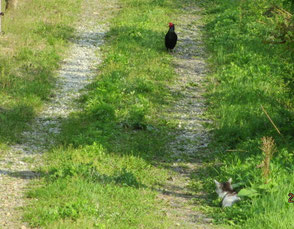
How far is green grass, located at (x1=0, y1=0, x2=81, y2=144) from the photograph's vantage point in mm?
11781

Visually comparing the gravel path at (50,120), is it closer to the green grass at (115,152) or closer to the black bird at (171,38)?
the green grass at (115,152)

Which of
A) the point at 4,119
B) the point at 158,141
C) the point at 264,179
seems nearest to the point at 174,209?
the point at 264,179

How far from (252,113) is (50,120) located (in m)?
4.38

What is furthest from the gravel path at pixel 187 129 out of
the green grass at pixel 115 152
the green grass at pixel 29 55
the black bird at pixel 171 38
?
the green grass at pixel 29 55

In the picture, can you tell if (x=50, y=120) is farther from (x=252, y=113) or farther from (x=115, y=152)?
(x=252, y=113)

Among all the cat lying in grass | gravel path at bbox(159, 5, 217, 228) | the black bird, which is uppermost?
the black bird

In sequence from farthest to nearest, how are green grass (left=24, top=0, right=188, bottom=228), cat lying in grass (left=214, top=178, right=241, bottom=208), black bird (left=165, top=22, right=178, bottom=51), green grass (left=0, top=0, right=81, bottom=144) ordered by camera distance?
black bird (left=165, top=22, right=178, bottom=51), green grass (left=0, top=0, right=81, bottom=144), cat lying in grass (left=214, top=178, right=241, bottom=208), green grass (left=24, top=0, right=188, bottom=228)

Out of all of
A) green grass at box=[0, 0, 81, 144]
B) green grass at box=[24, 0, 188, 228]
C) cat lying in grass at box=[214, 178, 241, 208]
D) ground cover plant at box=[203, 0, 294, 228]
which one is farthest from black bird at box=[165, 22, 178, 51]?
cat lying in grass at box=[214, 178, 241, 208]

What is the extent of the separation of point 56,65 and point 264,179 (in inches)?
348

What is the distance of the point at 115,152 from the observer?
10102 millimetres

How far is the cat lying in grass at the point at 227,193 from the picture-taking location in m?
7.89

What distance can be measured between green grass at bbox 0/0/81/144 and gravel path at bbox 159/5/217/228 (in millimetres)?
3220

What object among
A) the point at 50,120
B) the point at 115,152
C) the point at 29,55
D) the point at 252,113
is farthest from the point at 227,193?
the point at 29,55

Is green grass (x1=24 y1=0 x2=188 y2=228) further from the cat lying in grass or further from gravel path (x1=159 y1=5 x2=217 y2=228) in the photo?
the cat lying in grass
